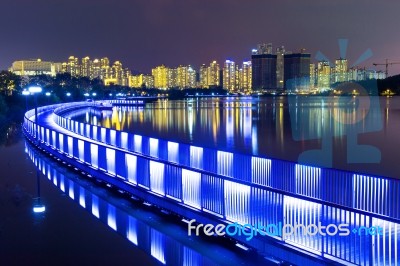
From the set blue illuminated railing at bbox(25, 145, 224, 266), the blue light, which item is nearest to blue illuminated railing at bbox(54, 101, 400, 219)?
blue illuminated railing at bbox(25, 145, 224, 266)

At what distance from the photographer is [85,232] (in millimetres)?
9320

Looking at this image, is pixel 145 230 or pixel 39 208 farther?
pixel 39 208

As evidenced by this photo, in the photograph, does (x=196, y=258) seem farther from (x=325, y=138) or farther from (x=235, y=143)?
(x=325, y=138)

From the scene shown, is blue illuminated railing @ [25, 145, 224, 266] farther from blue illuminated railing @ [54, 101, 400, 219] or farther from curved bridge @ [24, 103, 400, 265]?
blue illuminated railing @ [54, 101, 400, 219]

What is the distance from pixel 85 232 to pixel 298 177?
464 cm

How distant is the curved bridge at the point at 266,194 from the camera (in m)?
6.43

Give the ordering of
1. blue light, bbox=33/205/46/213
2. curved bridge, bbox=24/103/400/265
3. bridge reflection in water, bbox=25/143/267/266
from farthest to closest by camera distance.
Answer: blue light, bbox=33/205/46/213 < bridge reflection in water, bbox=25/143/267/266 < curved bridge, bbox=24/103/400/265

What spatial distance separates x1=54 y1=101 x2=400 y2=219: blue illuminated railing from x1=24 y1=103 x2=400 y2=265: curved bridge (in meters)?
0.02

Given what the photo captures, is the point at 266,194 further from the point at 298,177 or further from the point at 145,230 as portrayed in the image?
the point at 298,177

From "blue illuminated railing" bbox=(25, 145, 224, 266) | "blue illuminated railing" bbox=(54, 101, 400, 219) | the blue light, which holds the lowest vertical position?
"blue illuminated railing" bbox=(25, 145, 224, 266)

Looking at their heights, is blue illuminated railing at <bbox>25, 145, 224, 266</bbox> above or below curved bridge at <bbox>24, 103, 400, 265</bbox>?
below

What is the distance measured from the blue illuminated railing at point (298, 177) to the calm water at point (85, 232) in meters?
2.84

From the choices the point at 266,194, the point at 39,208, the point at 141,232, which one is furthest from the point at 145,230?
the point at 39,208

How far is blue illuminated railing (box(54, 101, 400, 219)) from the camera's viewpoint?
9406mm
